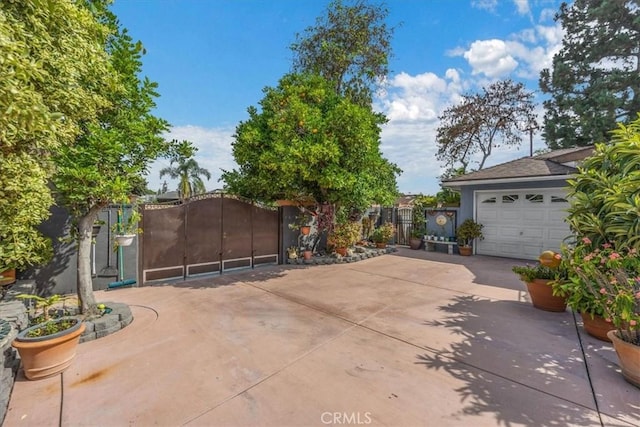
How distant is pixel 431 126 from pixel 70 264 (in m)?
18.2

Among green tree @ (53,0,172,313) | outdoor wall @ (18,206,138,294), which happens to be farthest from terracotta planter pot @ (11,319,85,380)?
outdoor wall @ (18,206,138,294)

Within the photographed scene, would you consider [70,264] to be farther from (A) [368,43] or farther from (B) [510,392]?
(A) [368,43]

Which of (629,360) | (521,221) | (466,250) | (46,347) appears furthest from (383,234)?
(46,347)

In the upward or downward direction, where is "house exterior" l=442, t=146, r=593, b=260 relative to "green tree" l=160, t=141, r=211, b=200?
downward

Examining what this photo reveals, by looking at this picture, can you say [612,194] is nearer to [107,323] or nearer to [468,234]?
[468,234]

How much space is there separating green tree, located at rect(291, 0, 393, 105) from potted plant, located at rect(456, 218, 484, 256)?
21.8ft

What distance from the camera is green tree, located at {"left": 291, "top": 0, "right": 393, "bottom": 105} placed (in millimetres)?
11141

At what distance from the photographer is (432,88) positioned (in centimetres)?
1288

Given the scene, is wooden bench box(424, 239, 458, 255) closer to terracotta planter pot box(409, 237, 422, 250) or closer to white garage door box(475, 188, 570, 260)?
terracotta planter pot box(409, 237, 422, 250)

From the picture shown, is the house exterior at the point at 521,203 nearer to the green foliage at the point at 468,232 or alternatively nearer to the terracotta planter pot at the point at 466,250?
the green foliage at the point at 468,232

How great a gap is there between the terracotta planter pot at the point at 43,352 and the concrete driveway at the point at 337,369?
0.12m

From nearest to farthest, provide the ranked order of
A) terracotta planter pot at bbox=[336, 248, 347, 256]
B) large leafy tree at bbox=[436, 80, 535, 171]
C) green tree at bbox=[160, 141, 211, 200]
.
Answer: terracotta planter pot at bbox=[336, 248, 347, 256] < large leafy tree at bbox=[436, 80, 535, 171] < green tree at bbox=[160, 141, 211, 200]

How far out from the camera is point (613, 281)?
9.95 ft

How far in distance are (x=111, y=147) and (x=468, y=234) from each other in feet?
33.6
